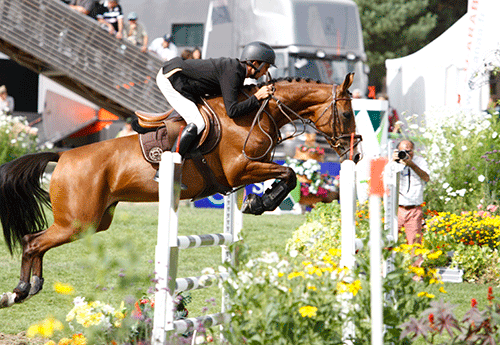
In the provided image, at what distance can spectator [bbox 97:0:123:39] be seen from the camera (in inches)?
563

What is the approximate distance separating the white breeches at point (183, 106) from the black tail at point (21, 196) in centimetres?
106

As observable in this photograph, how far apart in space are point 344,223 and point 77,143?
1548cm

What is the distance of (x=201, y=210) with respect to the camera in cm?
1209

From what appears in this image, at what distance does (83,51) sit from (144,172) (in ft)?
33.8

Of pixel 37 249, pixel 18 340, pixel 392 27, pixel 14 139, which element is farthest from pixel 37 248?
pixel 392 27

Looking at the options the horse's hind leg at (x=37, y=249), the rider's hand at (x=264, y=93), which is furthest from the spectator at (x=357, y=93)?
the horse's hind leg at (x=37, y=249)

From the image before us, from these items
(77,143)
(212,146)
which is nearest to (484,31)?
(212,146)

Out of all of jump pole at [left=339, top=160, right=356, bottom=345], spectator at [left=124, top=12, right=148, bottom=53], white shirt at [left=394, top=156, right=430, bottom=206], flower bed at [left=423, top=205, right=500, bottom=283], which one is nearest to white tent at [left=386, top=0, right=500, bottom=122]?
white shirt at [left=394, top=156, right=430, bottom=206]

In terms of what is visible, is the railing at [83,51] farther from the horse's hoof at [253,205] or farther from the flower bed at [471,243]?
the horse's hoof at [253,205]

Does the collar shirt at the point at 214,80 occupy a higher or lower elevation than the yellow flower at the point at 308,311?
higher

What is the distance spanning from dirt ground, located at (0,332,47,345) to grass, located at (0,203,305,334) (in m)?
0.14

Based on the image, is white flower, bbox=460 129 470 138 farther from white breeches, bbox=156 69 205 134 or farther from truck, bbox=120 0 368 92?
truck, bbox=120 0 368 92

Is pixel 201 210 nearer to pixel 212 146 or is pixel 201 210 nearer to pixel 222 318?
pixel 212 146

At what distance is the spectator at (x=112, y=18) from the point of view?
47.0 feet
